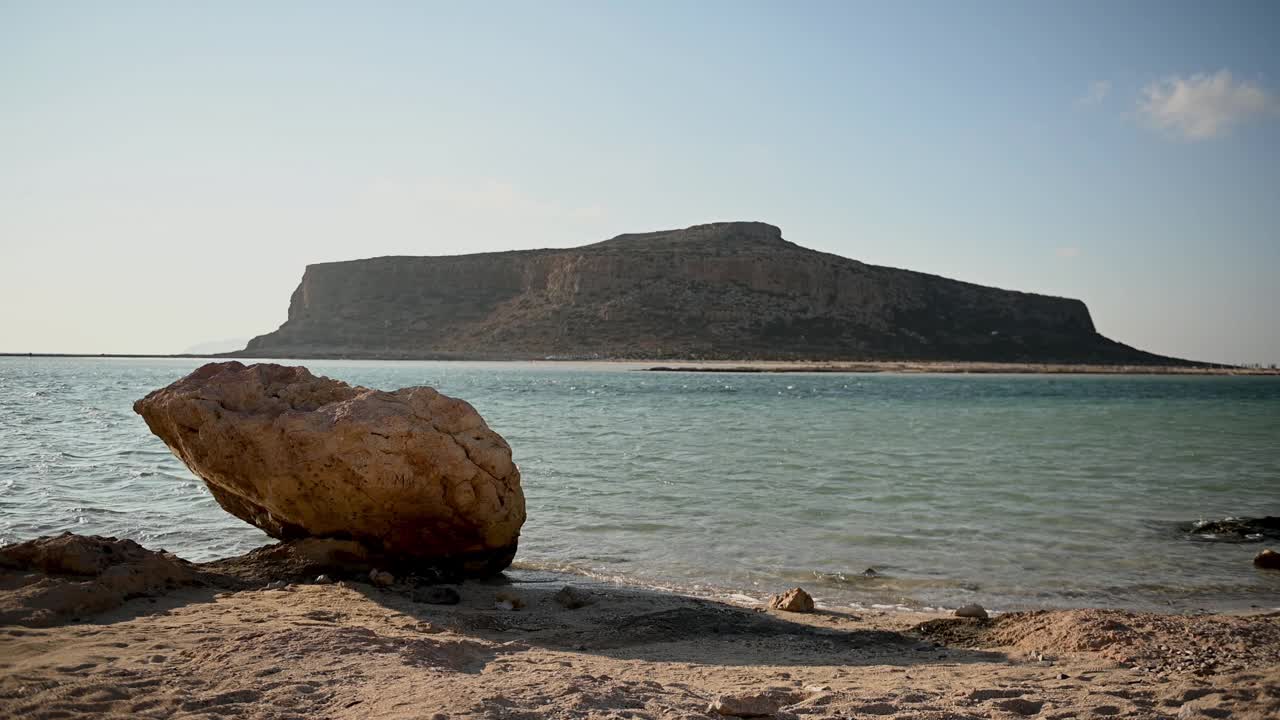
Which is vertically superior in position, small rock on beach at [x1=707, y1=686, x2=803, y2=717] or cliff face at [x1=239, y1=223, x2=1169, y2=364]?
cliff face at [x1=239, y1=223, x2=1169, y2=364]

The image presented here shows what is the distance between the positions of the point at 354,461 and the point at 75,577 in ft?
6.77

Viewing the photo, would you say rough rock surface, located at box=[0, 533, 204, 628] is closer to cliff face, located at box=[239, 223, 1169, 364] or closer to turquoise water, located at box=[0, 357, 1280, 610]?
turquoise water, located at box=[0, 357, 1280, 610]

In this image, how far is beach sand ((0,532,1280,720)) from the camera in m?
4.16

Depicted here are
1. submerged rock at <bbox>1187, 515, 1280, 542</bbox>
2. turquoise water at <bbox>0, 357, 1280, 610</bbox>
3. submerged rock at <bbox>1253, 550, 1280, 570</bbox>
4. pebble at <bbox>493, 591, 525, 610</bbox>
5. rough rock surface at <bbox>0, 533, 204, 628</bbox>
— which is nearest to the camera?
rough rock surface at <bbox>0, 533, 204, 628</bbox>

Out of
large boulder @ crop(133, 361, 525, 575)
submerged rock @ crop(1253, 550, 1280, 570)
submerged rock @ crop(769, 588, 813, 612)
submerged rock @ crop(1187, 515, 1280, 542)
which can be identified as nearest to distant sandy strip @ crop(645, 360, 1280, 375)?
submerged rock @ crop(1187, 515, 1280, 542)

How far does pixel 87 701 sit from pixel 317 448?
3565 millimetres

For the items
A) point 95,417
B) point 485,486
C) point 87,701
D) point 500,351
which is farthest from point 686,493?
point 500,351

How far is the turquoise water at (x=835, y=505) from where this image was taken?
8336 millimetres

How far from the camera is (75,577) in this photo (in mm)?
6074

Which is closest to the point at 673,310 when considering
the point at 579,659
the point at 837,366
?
the point at 837,366

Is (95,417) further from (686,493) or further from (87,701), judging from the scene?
(87,701)

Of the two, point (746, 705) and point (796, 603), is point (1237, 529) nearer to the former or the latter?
point (796, 603)

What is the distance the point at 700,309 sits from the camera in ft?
326

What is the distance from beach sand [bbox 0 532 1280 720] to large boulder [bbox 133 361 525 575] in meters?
0.85
